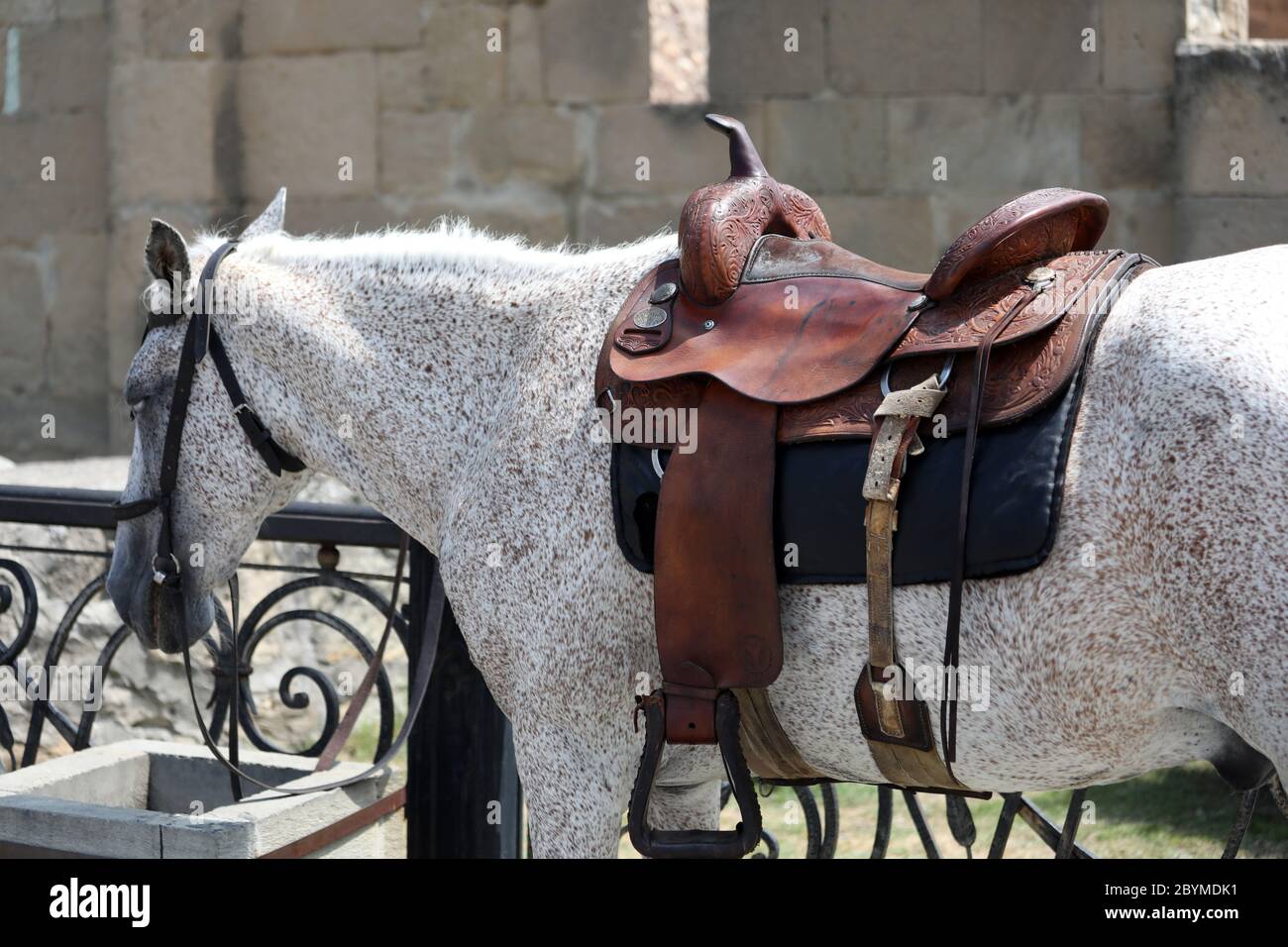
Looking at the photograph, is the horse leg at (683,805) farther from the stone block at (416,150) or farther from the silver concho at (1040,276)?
the stone block at (416,150)

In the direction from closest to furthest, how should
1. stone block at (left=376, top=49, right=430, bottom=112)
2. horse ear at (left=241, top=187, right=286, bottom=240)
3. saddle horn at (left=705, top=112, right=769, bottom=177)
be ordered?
saddle horn at (left=705, top=112, right=769, bottom=177) → horse ear at (left=241, top=187, right=286, bottom=240) → stone block at (left=376, top=49, right=430, bottom=112)

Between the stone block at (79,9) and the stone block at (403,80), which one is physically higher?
the stone block at (79,9)

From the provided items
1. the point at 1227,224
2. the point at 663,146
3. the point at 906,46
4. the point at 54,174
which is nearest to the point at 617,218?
the point at 663,146

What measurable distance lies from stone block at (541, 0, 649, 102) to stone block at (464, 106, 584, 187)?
148 mm

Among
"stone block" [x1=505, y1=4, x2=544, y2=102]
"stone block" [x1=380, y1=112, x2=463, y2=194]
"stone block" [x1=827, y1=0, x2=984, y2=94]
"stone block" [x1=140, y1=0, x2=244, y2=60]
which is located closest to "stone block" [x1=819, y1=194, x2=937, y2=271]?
"stone block" [x1=827, y1=0, x2=984, y2=94]

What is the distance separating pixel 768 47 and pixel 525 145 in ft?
3.71

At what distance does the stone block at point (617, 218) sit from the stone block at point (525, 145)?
16 centimetres

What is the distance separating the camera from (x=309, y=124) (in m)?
6.09

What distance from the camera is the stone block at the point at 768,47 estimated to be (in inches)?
226

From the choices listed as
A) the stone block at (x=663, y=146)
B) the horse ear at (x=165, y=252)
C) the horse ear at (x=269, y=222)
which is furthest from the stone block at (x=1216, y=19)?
the horse ear at (x=165, y=252)

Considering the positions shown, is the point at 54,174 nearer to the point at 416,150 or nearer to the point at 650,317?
the point at 416,150

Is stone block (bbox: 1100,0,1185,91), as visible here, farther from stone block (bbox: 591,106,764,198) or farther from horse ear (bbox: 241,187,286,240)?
horse ear (bbox: 241,187,286,240)

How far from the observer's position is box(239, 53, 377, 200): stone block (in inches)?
237
